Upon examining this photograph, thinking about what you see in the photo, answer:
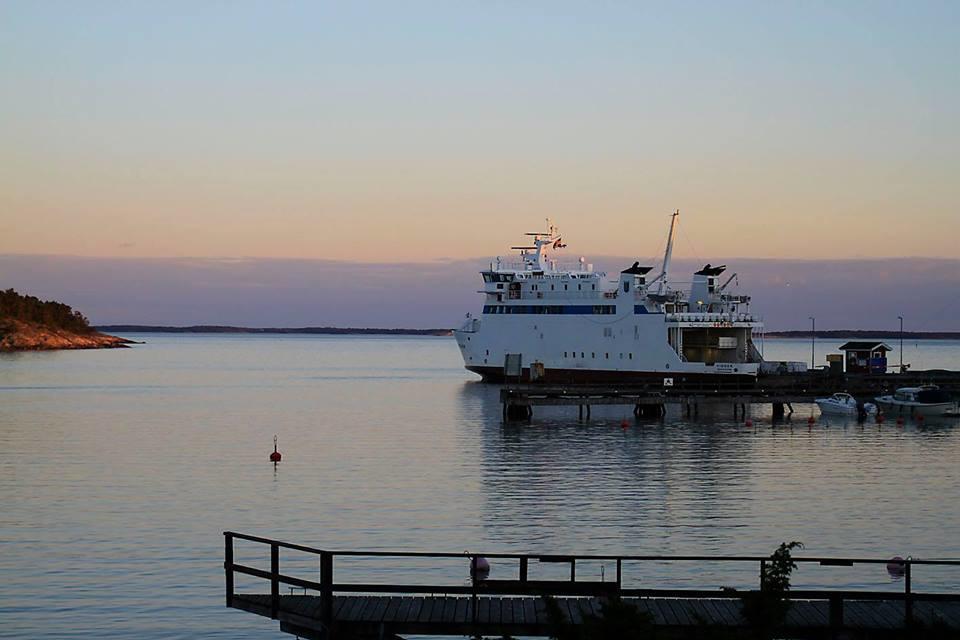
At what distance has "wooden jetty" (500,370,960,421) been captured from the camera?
6259cm

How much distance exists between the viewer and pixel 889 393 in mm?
69688

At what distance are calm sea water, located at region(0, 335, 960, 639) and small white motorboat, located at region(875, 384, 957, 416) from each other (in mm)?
3570

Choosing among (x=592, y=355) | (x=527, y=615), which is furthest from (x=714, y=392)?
(x=527, y=615)

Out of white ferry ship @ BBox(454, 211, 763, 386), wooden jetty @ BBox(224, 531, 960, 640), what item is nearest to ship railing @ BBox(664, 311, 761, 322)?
white ferry ship @ BBox(454, 211, 763, 386)

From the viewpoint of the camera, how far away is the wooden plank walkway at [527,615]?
16922mm

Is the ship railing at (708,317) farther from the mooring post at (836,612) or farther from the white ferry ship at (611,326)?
the mooring post at (836,612)

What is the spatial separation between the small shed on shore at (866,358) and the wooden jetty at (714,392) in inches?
199

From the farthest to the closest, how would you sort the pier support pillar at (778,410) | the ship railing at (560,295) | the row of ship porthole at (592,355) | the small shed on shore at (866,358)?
the ship railing at (560,295), the small shed on shore at (866,358), the row of ship porthole at (592,355), the pier support pillar at (778,410)

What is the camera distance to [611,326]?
263 ft

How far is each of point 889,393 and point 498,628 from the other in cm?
5720

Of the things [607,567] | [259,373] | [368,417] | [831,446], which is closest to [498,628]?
[607,567]

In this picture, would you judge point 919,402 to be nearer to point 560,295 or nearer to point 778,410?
point 778,410

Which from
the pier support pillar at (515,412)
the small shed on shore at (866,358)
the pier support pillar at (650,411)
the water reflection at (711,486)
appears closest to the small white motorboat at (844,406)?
the water reflection at (711,486)

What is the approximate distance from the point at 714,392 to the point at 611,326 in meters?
16.4
